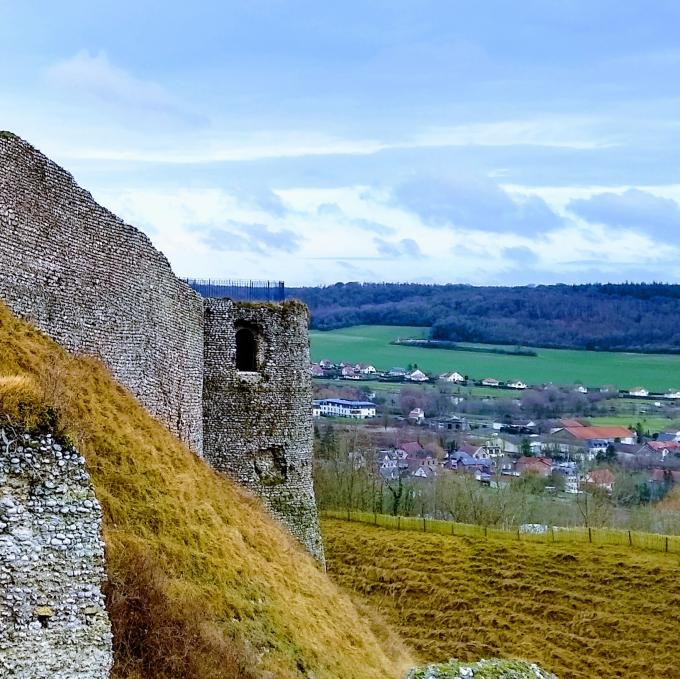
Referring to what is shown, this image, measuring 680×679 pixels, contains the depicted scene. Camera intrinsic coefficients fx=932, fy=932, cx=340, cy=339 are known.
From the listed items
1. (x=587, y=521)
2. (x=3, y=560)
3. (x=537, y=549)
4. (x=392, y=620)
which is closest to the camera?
(x=3, y=560)

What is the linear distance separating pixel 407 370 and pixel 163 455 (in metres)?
119

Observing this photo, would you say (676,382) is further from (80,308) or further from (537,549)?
(80,308)

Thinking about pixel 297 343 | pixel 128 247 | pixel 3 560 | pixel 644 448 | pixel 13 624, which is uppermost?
pixel 128 247

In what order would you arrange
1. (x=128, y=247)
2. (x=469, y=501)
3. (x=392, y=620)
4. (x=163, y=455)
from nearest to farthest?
(x=163, y=455) < (x=128, y=247) < (x=392, y=620) < (x=469, y=501)

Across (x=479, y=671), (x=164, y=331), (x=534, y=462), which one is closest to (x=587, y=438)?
(x=534, y=462)

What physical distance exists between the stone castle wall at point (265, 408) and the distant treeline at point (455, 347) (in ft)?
381

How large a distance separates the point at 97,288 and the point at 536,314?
140171 millimetres

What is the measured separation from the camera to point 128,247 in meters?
19.6

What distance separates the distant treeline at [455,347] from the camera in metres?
140

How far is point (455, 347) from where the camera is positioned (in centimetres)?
14350

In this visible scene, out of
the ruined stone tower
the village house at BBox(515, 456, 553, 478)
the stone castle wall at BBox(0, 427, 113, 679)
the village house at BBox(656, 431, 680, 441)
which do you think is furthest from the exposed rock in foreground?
the village house at BBox(656, 431, 680, 441)

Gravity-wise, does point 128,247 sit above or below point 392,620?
above

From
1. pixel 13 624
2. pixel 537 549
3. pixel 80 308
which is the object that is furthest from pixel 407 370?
pixel 13 624

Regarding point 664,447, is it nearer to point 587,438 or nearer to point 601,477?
point 587,438
